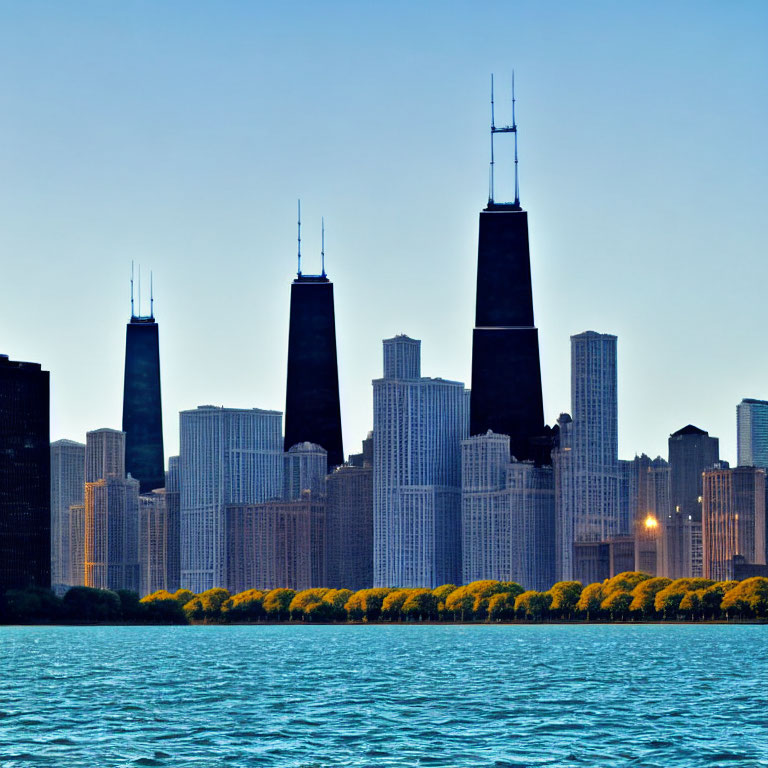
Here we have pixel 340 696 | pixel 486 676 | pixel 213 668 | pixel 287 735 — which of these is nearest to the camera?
pixel 287 735

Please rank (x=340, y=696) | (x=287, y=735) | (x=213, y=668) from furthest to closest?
(x=213, y=668) < (x=340, y=696) < (x=287, y=735)

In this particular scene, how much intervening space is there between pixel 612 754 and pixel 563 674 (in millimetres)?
82670

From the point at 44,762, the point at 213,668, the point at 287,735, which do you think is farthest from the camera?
the point at 213,668

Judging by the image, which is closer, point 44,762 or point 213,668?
point 44,762

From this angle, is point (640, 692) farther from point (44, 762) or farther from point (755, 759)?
point (44, 762)

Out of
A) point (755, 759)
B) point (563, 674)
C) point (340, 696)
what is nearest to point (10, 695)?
point (340, 696)

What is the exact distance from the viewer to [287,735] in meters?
112

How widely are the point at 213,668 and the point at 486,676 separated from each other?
34.7 meters

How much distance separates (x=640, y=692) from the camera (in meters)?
152

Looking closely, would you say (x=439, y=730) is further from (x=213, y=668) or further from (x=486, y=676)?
(x=213, y=668)

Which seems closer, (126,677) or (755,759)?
(755,759)

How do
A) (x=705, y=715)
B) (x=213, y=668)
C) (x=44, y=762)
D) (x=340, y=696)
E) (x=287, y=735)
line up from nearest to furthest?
(x=44, y=762), (x=287, y=735), (x=705, y=715), (x=340, y=696), (x=213, y=668)

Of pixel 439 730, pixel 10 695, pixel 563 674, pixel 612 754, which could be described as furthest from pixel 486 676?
pixel 612 754

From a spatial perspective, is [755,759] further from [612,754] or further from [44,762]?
[44,762]
